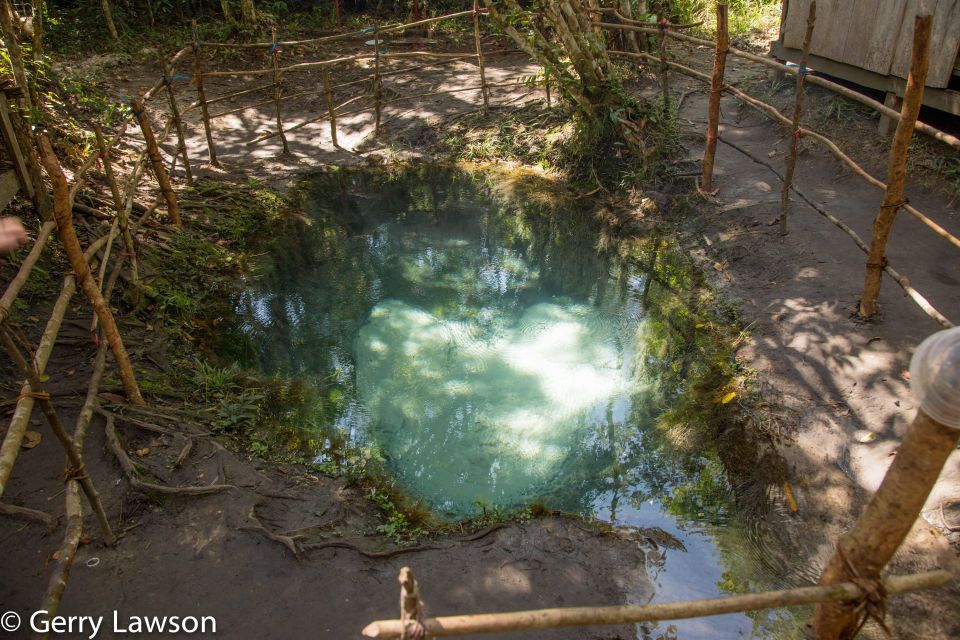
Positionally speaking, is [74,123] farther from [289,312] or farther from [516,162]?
[516,162]

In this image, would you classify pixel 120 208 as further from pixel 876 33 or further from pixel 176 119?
pixel 876 33

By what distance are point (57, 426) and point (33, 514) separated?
2.62 feet

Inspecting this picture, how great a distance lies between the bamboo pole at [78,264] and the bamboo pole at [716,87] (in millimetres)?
4889

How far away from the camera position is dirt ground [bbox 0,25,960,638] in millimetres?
2834

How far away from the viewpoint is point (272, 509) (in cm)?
340

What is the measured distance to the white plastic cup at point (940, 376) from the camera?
1.57m

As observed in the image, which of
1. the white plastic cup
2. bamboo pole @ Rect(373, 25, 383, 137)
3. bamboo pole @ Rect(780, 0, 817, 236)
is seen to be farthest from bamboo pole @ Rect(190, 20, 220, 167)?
the white plastic cup

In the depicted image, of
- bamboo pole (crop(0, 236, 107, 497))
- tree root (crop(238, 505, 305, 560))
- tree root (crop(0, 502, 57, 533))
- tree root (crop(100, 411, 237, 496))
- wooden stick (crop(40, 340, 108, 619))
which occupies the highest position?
bamboo pole (crop(0, 236, 107, 497))

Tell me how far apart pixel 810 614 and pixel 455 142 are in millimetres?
7075

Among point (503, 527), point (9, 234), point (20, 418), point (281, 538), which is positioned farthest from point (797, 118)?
point (20, 418)

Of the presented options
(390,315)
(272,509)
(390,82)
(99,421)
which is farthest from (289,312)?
(390,82)

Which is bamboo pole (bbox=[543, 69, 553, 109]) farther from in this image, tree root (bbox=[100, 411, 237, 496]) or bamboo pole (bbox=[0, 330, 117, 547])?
bamboo pole (bbox=[0, 330, 117, 547])

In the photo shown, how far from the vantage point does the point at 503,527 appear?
3.42 metres

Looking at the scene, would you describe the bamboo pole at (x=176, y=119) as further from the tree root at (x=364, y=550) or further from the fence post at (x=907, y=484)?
the fence post at (x=907, y=484)
